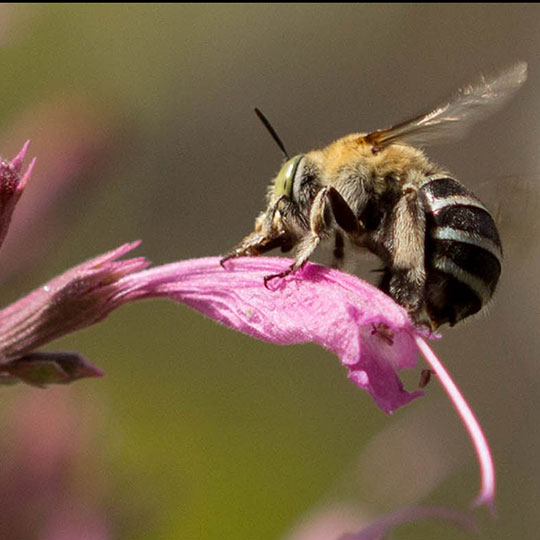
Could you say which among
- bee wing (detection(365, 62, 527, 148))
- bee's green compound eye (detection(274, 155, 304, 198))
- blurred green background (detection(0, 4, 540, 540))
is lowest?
blurred green background (detection(0, 4, 540, 540))

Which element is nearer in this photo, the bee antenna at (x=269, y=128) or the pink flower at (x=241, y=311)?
the pink flower at (x=241, y=311)

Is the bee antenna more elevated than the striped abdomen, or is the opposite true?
the bee antenna

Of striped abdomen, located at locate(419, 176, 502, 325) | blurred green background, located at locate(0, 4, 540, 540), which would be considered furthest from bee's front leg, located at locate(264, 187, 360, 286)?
blurred green background, located at locate(0, 4, 540, 540)

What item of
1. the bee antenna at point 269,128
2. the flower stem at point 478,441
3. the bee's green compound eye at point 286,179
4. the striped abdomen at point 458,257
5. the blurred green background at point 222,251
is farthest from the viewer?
the blurred green background at point 222,251

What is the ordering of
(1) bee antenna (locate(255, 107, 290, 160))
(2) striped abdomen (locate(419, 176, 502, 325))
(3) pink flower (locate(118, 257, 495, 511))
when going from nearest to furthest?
(3) pink flower (locate(118, 257, 495, 511)) < (2) striped abdomen (locate(419, 176, 502, 325)) < (1) bee antenna (locate(255, 107, 290, 160))

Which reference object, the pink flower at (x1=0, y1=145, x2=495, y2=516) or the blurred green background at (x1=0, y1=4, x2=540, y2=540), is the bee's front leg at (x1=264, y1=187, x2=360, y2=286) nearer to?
the pink flower at (x1=0, y1=145, x2=495, y2=516)

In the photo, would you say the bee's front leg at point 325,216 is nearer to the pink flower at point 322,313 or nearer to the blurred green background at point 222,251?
the pink flower at point 322,313

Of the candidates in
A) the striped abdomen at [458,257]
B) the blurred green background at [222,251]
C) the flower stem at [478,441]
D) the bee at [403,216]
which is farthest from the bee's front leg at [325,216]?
the blurred green background at [222,251]

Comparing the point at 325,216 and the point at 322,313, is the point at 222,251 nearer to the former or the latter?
the point at 325,216
